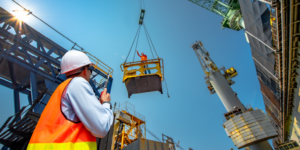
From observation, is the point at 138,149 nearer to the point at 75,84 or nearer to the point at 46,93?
the point at 46,93

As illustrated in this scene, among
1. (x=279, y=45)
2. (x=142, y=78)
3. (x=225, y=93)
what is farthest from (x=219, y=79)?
(x=142, y=78)

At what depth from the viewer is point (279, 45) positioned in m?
11.6

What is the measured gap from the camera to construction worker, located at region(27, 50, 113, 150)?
51.1 inches

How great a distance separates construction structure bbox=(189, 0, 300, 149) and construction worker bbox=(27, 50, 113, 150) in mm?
13076

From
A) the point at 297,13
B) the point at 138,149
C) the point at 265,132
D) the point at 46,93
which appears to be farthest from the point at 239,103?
the point at 46,93

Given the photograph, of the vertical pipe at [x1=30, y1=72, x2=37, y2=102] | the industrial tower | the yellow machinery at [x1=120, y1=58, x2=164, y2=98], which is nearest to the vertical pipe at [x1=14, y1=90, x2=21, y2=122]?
the vertical pipe at [x1=30, y1=72, x2=37, y2=102]

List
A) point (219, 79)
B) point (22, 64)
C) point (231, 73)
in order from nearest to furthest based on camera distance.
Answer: point (22, 64), point (219, 79), point (231, 73)

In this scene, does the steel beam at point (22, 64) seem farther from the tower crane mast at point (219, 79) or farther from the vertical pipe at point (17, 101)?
the tower crane mast at point (219, 79)

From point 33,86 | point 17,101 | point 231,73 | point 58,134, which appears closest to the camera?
point 58,134

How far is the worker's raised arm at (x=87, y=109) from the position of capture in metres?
1.39

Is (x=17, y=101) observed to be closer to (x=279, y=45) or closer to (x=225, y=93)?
(x=279, y=45)

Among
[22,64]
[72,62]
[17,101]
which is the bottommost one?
[72,62]

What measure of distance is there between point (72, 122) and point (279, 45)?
15648 mm

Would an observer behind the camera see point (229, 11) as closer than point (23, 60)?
No
